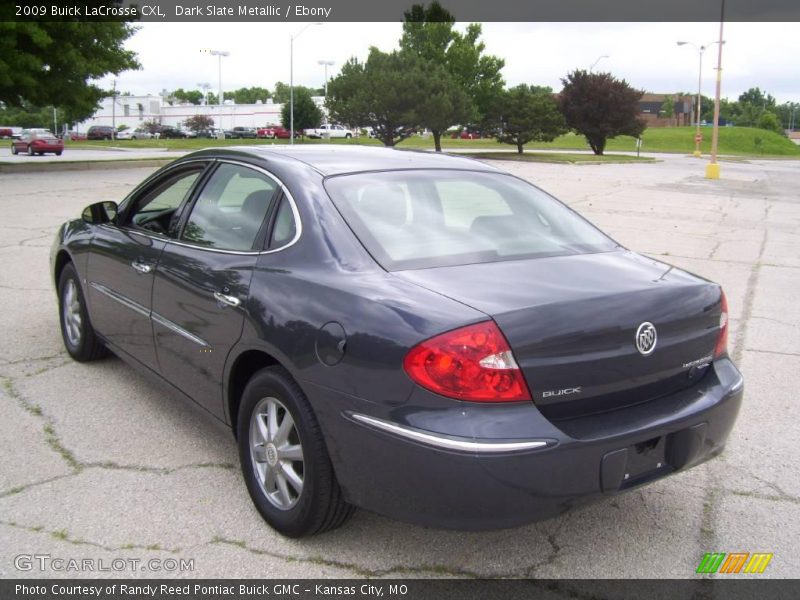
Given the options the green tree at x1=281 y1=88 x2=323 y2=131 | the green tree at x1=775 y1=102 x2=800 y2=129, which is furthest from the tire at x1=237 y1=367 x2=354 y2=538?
the green tree at x1=775 y1=102 x2=800 y2=129

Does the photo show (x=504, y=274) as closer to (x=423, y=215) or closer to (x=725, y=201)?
(x=423, y=215)

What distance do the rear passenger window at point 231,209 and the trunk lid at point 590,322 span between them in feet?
3.17

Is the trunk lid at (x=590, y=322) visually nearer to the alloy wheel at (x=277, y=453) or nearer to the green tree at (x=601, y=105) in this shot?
the alloy wheel at (x=277, y=453)

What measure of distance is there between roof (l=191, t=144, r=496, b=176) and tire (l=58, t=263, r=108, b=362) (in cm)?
161

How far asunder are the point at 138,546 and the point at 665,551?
212cm

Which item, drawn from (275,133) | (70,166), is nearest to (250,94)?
(275,133)

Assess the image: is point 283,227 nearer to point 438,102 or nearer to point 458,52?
point 438,102

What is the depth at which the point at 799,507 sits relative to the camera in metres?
3.55

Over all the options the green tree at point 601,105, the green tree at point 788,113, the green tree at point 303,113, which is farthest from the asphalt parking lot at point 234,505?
the green tree at point 788,113

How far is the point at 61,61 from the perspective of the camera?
82.2 ft

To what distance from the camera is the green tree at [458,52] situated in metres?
49.3

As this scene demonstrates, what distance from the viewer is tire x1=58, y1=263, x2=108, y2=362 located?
5176 mm

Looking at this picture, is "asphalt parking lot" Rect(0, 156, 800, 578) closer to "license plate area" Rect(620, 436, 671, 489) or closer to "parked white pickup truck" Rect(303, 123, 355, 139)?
"license plate area" Rect(620, 436, 671, 489)

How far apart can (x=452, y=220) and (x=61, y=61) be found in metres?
25.3
